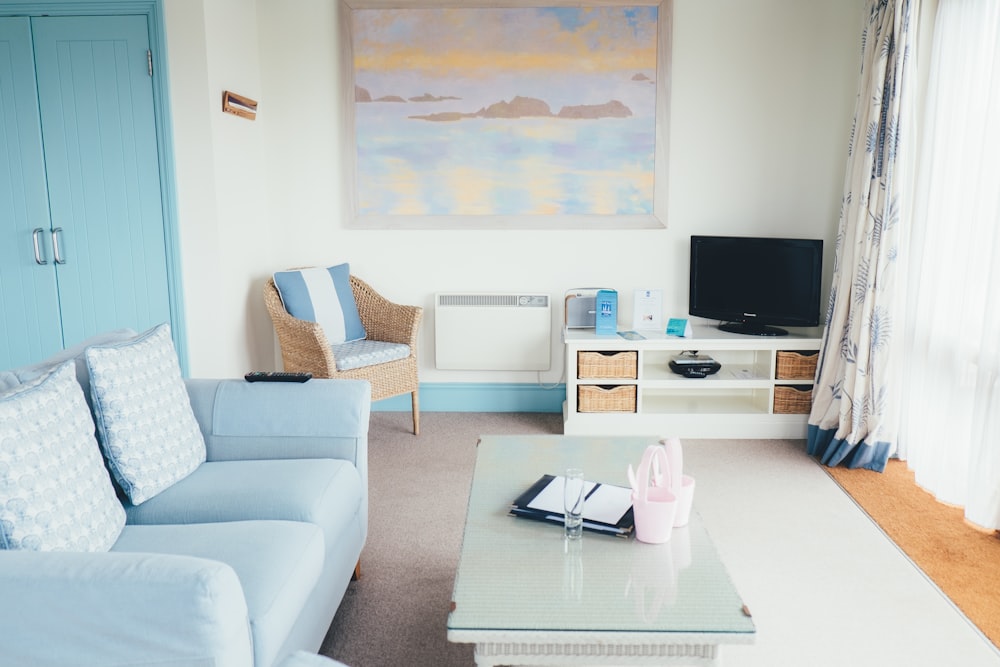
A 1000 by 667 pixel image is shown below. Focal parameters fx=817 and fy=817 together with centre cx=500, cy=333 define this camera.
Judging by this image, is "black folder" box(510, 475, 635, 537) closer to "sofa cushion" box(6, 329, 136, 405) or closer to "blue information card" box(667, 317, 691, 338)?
"sofa cushion" box(6, 329, 136, 405)

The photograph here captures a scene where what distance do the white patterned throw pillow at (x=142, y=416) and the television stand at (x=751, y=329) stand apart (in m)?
2.87

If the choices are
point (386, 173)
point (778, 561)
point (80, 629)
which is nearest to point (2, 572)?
point (80, 629)

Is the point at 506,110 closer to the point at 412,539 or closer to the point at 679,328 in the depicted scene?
the point at 679,328

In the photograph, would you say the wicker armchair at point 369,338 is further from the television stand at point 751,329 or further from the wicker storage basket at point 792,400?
the wicker storage basket at point 792,400

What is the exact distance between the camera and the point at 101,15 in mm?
3758

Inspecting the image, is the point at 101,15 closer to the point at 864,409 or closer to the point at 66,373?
the point at 66,373

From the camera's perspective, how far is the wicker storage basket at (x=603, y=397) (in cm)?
418

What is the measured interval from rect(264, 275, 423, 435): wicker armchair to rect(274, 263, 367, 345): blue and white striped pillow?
0.06m

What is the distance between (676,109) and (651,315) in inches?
44.4

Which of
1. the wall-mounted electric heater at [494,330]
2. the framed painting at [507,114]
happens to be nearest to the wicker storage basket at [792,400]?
the framed painting at [507,114]

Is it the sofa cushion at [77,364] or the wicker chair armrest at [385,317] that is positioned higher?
the sofa cushion at [77,364]

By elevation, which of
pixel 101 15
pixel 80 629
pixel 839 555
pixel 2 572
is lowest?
pixel 839 555

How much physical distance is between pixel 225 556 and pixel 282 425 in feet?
2.45

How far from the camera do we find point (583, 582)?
1.83 metres
